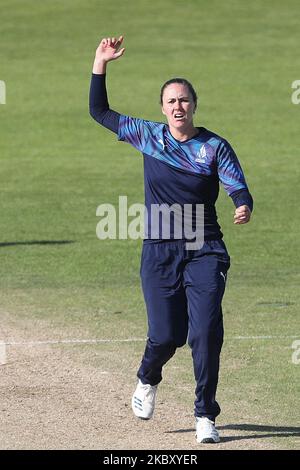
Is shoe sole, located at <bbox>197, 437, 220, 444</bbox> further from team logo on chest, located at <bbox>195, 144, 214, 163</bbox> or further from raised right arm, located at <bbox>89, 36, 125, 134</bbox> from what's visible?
raised right arm, located at <bbox>89, 36, 125, 134</bbox>

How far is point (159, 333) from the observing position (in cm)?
922

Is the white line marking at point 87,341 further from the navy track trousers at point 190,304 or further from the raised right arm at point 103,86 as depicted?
the raised right arm at point 103,86

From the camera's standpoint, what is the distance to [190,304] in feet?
30.0

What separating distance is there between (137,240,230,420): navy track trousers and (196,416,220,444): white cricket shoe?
0.19 feet

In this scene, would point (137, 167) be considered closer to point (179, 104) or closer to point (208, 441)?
point (179, 104)

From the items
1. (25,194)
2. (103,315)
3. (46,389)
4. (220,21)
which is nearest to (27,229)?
(25,194)

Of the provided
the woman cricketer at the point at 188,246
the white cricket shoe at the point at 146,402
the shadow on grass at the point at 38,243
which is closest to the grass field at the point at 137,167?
the shadow on grass at the point at 38,243

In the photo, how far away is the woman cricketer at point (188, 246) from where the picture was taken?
907 centimetres

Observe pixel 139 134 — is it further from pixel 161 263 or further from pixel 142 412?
pixel 142 412

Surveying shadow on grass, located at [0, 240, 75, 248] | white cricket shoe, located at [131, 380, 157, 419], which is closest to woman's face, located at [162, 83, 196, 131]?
white cricket shoe, located at [131, 380, 157, 419]

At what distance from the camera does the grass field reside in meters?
12.5

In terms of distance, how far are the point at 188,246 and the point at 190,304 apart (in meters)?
0.40

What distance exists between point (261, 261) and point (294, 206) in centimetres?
530

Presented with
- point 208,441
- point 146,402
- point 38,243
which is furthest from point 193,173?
point 38,243
